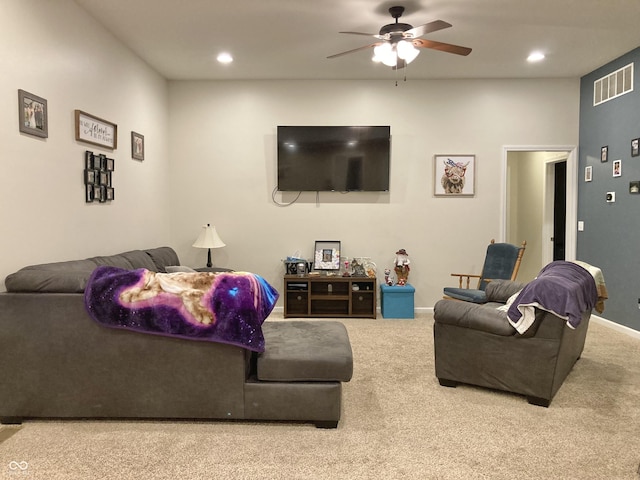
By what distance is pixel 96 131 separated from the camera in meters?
3.70

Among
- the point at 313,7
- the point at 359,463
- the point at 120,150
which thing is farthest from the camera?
the point at 120,150

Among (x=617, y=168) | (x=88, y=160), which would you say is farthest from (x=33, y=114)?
(x=617, y=168)

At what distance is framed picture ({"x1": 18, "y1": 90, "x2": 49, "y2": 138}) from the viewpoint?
2.82 meters

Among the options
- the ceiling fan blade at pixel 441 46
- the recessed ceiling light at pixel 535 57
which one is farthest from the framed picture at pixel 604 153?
the ceiling fan blade at pixel 441 46

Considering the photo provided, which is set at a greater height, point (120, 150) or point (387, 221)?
point (120, 150)

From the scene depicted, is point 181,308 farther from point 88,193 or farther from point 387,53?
point 387,53

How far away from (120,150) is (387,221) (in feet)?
10.2

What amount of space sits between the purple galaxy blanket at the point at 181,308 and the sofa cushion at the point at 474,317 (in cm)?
136

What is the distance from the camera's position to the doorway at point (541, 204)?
5.41 meters

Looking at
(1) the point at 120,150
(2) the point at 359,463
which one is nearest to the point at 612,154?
(2) the point at 359,463

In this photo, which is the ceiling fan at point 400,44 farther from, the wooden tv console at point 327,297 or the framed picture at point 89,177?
the wooden tv console at point 327,297

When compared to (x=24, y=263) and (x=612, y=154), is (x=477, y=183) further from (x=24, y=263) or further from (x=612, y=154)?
(x=24, y=263)

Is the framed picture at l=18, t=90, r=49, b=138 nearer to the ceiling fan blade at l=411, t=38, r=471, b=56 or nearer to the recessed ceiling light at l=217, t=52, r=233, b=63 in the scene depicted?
the recessed ceiling light at l=217, t=52, r=233, b=63

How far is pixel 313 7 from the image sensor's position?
3.47m
